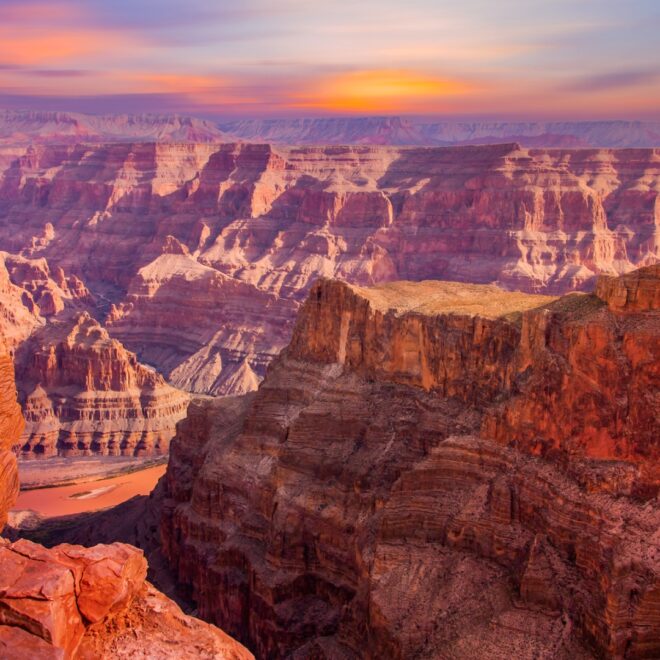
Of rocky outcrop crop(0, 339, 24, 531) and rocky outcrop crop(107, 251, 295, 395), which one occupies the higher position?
rocky outcrop crop(0, 339, 24, 531)

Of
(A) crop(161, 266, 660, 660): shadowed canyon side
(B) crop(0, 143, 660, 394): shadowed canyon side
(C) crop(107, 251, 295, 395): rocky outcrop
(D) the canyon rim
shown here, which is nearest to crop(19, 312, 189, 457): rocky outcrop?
(D) the canyon rim

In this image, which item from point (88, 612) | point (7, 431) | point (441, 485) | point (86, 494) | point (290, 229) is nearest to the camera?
point (88, 612)

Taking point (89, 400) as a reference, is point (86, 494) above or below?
below

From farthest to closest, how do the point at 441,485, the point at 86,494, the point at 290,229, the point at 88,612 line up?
1. the point at 290,229
2. the point at 86,494
3. the point at 441,485
4. the point at 88,612

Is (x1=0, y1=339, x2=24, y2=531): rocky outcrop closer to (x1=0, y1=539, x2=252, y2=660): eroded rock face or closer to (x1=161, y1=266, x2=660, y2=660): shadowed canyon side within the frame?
(x1=0, y1=539, x2=252, y2=660): eroded rock face

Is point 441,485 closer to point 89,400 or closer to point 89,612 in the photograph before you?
point 89,612

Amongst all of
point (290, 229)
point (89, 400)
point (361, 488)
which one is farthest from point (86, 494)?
point (290, 229)

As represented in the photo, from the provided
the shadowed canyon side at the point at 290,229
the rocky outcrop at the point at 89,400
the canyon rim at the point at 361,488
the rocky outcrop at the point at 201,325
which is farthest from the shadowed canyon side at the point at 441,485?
the shadowed canyon side at the point at 290,229
